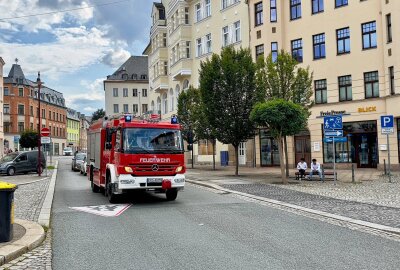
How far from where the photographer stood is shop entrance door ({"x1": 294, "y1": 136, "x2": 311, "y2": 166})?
105ft

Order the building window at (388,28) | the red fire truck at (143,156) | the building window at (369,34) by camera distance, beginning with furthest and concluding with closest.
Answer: the building window at (369,34), the building window at (388,28), the red fire truck at (143,156)

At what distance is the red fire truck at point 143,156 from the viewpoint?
13414 millimetres

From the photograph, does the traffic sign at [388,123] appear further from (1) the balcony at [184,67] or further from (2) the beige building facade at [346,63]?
(1) the balcony at [184,67]

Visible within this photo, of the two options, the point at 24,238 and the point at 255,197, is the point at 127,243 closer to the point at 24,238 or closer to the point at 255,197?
the point at 24,238

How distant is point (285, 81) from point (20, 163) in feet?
69.1

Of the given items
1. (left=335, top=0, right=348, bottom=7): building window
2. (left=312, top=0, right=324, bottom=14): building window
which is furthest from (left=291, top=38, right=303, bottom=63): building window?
(left=335, top=0, right=348, bottom=7): building window

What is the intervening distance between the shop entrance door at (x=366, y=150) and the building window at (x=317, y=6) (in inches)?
366

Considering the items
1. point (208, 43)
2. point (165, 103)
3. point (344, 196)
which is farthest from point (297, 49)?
point (165, 103)

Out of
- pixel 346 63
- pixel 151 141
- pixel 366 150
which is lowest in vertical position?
pixel 366 150

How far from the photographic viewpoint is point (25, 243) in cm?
776

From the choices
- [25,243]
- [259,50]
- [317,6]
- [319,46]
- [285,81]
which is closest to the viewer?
[25,243]

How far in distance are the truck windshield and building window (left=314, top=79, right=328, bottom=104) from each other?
19361 millimetres

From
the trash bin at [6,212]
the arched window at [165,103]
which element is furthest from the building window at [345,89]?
the arched window at [165,103]

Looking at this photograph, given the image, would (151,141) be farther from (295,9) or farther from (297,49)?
(295,9)
